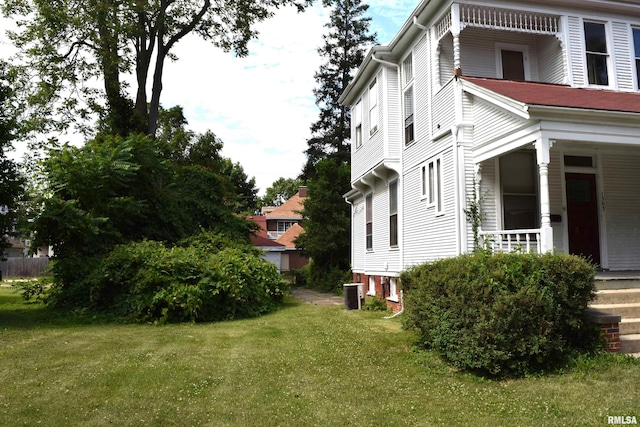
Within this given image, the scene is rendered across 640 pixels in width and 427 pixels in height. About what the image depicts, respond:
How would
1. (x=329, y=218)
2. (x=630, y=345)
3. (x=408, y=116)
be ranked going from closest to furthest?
(x=630, y=345) → (x=408, y=116) → (x=329, y=218)

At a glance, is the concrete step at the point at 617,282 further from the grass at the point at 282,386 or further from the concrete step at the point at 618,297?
Result: the grass at the point at 282,386

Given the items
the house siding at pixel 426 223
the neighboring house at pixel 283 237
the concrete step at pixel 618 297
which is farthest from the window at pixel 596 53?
the neighboring house at pixel 283 237

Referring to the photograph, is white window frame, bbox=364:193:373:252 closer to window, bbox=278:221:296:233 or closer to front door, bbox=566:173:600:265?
front door, bbox=566:173:600:265

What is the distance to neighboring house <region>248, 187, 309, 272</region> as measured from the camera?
1534 inches

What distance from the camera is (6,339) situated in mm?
9242

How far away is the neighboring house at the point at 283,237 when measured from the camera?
128ft

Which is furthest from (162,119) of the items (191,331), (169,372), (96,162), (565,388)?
(565,388)

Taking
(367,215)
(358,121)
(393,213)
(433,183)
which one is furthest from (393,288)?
(358,121)

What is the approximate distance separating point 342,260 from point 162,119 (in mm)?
15567

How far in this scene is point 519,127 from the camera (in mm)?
8398

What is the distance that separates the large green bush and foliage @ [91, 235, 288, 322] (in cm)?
708

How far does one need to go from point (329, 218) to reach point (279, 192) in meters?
58.2

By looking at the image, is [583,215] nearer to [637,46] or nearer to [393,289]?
[637,46]

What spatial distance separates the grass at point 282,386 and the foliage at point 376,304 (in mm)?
4583
